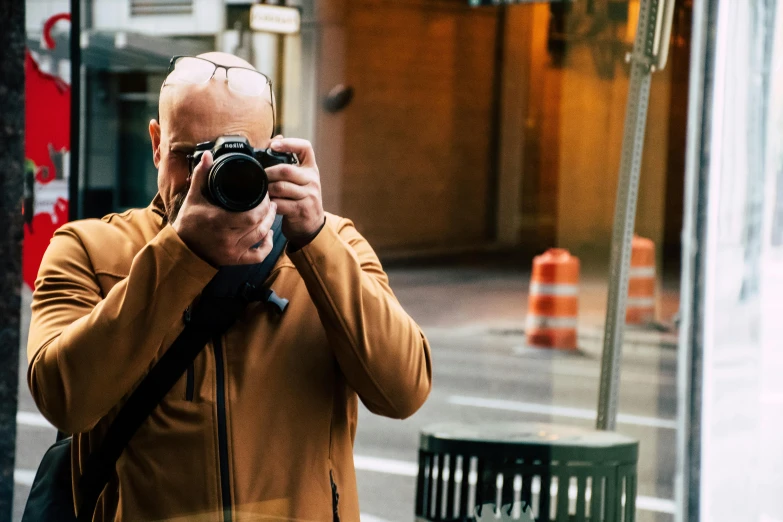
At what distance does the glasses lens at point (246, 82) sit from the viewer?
1413 mm

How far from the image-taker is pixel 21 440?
438 cm

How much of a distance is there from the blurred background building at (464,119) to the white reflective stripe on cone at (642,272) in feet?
6.20

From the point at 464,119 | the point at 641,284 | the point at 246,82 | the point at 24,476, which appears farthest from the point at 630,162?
the point at 464,119

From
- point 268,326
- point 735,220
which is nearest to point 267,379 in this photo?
point 268,326

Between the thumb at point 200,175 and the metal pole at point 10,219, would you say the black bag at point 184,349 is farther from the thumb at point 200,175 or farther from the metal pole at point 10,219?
the metal pole at point 10,219

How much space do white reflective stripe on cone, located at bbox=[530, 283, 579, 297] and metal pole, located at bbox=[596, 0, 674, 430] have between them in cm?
554

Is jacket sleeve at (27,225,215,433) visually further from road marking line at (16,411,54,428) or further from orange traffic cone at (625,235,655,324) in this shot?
orange traffic cone at (625,235,655,324)

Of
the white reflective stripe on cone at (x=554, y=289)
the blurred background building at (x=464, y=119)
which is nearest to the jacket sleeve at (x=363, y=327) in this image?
the white reflective stripe on cone at (x=554, y=289)

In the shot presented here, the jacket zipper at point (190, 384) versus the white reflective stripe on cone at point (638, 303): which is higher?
the jacket zipper at point (190, 384)

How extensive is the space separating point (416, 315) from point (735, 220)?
7.75m

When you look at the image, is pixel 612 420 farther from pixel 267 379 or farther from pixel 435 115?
pixel 435 115

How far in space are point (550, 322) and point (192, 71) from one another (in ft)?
23.4

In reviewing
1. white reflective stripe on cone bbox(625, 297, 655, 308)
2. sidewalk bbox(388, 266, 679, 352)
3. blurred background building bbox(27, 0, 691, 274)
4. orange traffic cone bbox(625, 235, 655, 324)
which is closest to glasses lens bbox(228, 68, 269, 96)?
orange traffic cone bbox(625, 235, 655, 324)

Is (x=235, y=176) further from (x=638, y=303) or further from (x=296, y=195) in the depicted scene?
(x=638, y=303)
